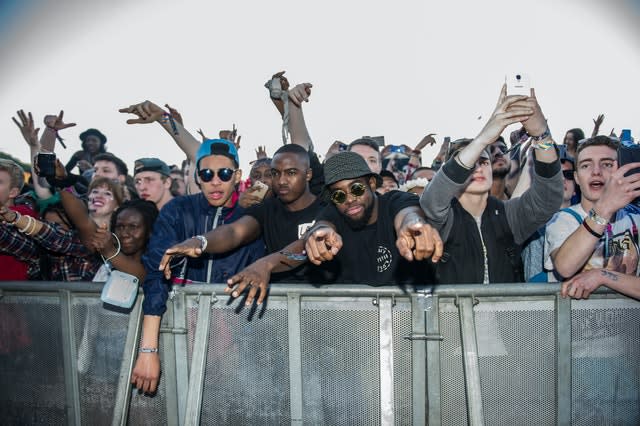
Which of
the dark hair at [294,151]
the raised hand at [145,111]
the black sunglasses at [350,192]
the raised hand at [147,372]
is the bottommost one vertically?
the raised hand at [147,372]

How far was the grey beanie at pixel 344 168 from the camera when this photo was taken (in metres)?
3.53

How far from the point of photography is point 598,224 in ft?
10.6

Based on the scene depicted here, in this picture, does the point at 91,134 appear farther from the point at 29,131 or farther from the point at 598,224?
the point at 598,224

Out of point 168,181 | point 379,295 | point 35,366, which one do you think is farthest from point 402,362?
point 168,181

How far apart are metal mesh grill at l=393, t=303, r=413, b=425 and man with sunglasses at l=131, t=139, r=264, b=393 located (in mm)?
1284

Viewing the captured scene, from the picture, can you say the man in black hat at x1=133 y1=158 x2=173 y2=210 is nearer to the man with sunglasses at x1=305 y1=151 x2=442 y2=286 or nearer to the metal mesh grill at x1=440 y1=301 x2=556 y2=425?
the man with sunglasses at x1=305 y1=151 x2=442 y2=286

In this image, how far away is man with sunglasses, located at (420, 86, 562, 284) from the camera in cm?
329

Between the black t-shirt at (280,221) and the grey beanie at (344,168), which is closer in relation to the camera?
the grey beanie at (344,168)

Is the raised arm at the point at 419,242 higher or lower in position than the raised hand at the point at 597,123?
lower

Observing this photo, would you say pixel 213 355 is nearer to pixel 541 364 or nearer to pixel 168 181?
pixel 541 364

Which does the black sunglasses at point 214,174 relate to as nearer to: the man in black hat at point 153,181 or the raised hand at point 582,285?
the man in black hat at point 153,181

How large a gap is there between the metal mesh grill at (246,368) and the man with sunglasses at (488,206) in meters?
1.07

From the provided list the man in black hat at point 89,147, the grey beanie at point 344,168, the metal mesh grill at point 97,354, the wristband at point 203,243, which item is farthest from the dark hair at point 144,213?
the man in black hat at point 89,147

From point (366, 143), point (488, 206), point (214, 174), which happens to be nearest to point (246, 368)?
point (214, 174)
